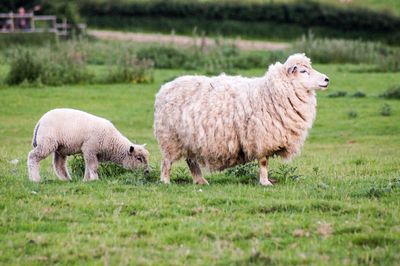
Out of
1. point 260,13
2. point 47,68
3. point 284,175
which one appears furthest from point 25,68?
point 260,13

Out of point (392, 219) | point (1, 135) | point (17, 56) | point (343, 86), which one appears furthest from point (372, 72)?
point (392, 219)

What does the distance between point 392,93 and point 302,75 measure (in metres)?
16.6

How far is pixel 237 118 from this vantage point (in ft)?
40.3

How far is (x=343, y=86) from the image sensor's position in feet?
104

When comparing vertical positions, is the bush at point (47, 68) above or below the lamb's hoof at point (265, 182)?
below

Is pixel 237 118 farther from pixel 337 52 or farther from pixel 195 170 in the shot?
pixel 337 52

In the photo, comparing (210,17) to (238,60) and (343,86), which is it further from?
(343,86)

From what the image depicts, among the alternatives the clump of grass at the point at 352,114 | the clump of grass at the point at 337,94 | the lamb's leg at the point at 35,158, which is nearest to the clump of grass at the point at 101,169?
the lamb's leg at the point at 35,158

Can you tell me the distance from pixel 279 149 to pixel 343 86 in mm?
19713

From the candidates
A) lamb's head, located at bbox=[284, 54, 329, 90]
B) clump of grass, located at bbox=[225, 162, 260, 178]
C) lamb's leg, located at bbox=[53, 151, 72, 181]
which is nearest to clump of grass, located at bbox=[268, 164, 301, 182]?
clump of grass, located at bbox=[225, 162, 260, 178]

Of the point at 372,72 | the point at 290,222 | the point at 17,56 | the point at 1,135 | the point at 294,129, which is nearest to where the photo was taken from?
the point at 290,222

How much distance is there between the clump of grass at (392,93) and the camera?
92.7 ft

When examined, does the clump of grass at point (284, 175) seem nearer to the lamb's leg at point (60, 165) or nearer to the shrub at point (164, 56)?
the lamb's leg at point (60, 165)

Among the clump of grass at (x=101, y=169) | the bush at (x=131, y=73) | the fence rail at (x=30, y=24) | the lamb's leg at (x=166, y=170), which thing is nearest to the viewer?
the lamb's leg at (x=166, y=170)
